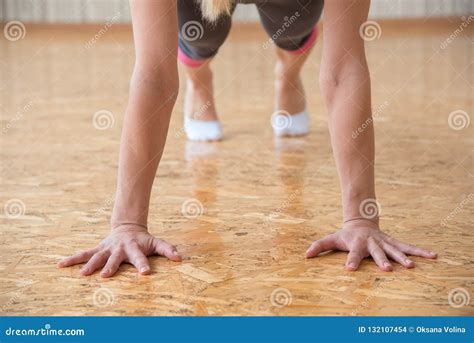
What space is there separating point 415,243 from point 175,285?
472mm

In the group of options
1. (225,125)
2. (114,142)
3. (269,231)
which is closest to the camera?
(269,231)

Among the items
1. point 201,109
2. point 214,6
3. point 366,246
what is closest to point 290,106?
point 201,109

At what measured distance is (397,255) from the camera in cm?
136

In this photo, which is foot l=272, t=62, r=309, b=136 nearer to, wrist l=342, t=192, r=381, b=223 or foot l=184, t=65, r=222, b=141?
foot l=184, t=65, r=222, b=141

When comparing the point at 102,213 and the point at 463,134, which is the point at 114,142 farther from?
the point at 463,134

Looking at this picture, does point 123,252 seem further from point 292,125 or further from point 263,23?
point 292,125

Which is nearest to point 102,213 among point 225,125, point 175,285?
point 175,285

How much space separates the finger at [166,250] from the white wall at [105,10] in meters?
4.82

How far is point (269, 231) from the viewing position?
5.09ft

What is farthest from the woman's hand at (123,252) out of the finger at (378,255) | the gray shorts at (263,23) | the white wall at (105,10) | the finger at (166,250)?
the white wall at (105,10)

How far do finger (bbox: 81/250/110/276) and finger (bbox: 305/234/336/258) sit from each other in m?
0.35

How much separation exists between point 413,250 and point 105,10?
526 centimetres

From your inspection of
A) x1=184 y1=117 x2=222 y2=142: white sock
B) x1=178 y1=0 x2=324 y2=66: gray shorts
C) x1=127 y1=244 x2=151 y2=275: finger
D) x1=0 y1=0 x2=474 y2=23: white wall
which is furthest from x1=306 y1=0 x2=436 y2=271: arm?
x1=0 y1=0 x2=474 y2=23: white wall

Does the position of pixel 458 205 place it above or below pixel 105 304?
above
